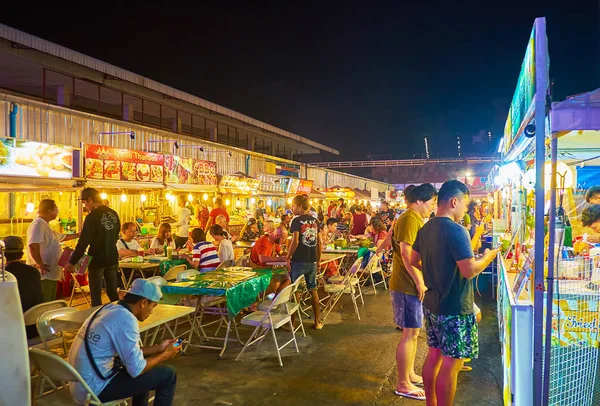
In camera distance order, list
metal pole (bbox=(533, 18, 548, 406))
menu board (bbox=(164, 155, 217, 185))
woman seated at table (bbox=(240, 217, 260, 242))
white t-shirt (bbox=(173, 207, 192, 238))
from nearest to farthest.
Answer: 1. metal pole (bbox=(533, 18, 548, 406))
2. white t-shirt (bbox=(173, 207, 192, 238))
3. menu board (bbox=(164, 155, 217, 185))
4. woman seated at table (bbox=(240, 217, 260, 242))

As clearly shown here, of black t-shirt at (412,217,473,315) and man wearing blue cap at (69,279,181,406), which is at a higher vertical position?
black t-shirt at (412,217,473,315)

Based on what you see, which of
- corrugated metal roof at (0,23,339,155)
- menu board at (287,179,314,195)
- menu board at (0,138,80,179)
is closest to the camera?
menu board at (0,138,80,179)

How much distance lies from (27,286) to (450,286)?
→ 12.9 ft

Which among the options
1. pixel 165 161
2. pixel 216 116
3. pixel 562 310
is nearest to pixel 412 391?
pixel 562 310

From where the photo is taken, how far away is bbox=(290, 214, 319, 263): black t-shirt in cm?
642

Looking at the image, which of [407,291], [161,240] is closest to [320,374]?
[407,291]

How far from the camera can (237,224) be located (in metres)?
17.0

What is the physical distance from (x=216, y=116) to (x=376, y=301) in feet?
51.6

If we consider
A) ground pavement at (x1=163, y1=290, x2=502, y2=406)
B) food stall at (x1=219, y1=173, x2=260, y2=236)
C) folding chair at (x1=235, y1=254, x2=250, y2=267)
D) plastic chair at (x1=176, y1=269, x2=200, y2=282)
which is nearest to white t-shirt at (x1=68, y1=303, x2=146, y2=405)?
ground pavement at (x1=163, y1=290, x2=502, y2=406)

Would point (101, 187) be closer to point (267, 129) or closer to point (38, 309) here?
point (38, 309)

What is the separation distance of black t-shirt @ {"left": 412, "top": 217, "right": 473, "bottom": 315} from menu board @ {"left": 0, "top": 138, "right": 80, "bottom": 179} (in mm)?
7807

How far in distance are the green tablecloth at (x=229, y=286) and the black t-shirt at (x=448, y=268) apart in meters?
2.64

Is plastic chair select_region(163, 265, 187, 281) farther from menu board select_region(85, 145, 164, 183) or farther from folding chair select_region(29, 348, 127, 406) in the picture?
menu board select_region(85, 145, 164, 183)

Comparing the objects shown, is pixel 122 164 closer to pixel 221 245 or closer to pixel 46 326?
pixel 221 245
